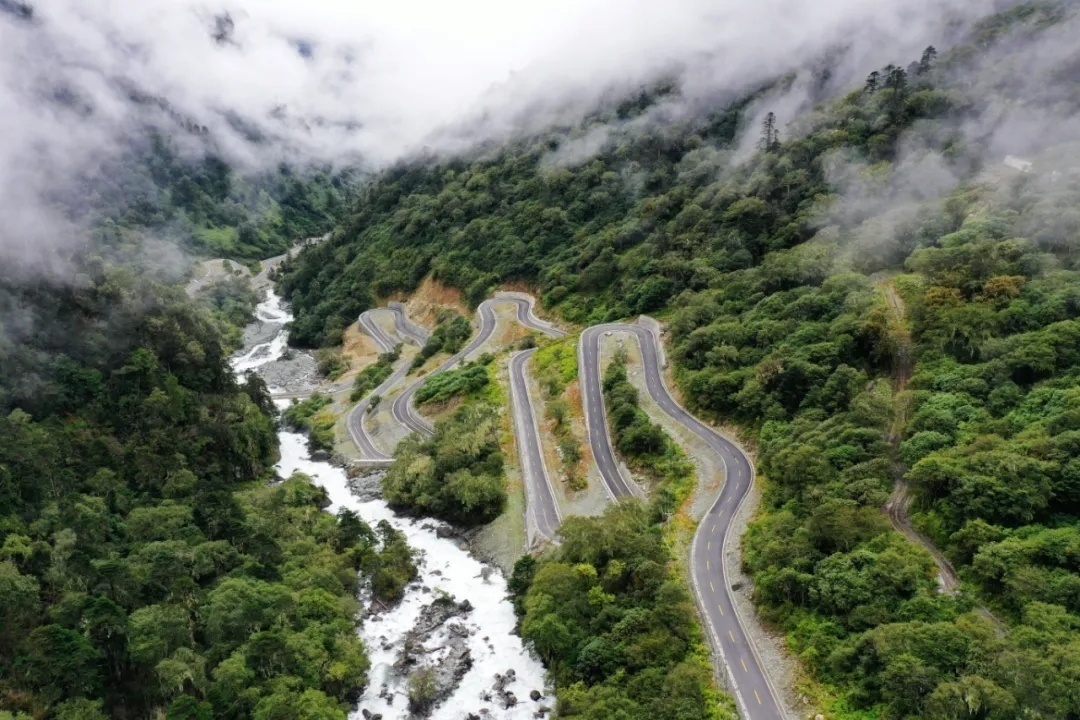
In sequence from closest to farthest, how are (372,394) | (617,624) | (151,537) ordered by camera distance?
1. (617,624)
2. (151,537)
3. (372,394)

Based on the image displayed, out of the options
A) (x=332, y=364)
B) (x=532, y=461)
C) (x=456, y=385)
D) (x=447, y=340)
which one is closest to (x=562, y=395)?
(x=532, y=461)

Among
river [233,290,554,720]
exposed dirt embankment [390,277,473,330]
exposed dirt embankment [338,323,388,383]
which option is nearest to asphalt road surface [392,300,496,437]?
exposed dirt embankment [390,277,473,330]

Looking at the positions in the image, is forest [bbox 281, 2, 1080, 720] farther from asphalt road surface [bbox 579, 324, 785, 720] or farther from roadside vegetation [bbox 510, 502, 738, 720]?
asphalt road surface [bbox 579, 324, 785, 720]

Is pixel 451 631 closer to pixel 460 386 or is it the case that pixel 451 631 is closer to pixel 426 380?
pixel 460 386

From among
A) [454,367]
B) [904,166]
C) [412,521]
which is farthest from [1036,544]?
[454,367]

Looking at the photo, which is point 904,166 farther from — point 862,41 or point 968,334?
point 862,41

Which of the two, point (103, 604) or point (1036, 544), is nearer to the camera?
point (1036, 544)

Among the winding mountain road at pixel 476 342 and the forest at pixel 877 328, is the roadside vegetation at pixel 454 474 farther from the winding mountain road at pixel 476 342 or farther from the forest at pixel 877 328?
the winding mountain road at pixel 476 342
